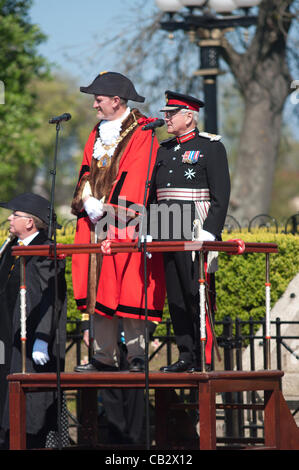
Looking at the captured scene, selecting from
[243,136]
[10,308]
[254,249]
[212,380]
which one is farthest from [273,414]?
[243,136]

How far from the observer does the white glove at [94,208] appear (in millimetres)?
6387

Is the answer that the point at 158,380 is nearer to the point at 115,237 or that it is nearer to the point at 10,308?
the point at 115,237

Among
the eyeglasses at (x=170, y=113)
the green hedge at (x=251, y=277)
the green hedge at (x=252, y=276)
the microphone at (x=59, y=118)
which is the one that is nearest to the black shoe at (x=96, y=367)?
the microphone at (x=59, y=118)

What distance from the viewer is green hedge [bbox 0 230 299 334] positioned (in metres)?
9.71

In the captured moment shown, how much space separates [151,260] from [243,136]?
405 inches

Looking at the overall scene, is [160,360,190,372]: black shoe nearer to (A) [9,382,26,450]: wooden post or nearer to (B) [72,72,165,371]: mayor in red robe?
(B) [72,72,165,371]: mayor in red robe

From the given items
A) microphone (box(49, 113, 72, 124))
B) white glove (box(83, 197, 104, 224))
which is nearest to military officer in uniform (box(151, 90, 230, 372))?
white glove (box(83, 197, 104, 224))

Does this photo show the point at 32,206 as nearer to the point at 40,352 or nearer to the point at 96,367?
the point at 40,352

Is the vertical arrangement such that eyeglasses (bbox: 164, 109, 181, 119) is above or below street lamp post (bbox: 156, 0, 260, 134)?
below

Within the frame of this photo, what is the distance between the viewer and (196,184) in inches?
247

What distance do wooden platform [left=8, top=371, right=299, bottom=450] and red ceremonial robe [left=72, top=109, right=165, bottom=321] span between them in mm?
533

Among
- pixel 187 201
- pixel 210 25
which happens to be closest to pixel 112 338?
pixel 187 201

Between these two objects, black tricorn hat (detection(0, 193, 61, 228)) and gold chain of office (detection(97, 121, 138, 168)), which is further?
black tricorn hat (detection(0, 193, 61, 228))

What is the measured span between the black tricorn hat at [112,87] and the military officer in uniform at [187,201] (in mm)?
329
